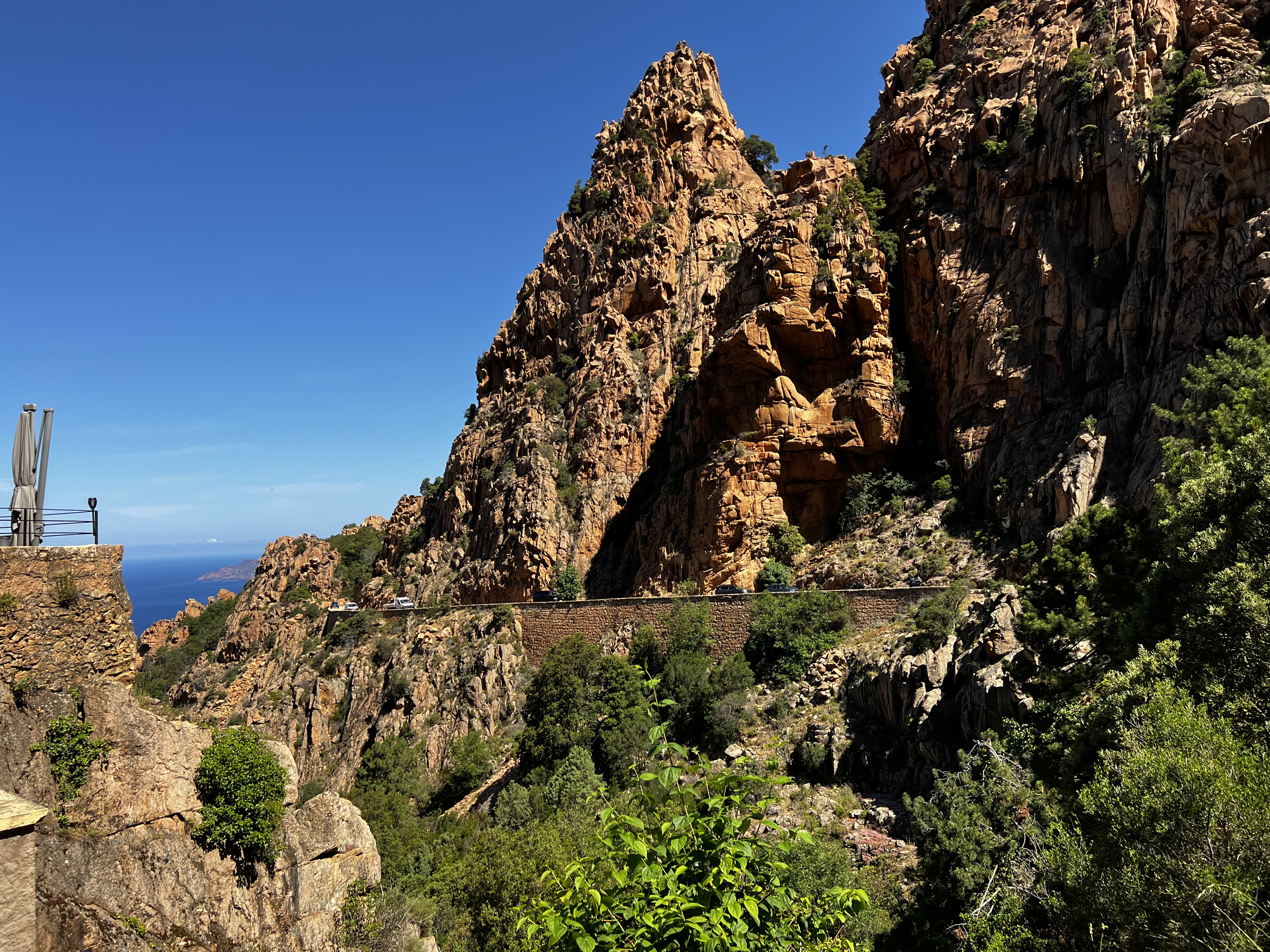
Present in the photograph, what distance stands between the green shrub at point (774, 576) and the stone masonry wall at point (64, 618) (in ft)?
83.3

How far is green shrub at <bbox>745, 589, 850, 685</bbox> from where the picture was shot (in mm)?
26703

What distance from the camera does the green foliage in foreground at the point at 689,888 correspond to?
157 inches

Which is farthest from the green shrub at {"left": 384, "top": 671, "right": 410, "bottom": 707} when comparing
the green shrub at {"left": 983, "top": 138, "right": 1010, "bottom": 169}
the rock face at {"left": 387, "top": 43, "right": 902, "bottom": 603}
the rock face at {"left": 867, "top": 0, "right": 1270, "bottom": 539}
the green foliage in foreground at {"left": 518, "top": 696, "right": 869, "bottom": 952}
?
the green shrub at {"left": 983, "top": 138, "right": 1010, "bottom": 169}

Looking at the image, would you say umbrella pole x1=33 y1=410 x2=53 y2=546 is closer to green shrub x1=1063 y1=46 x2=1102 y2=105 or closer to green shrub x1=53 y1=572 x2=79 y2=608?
green shrub x1=53 y1=572 x2=79 y2=608

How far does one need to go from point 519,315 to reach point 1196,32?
40.1m

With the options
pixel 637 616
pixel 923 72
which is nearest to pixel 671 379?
pixel 637 616

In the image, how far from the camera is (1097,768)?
945 cm

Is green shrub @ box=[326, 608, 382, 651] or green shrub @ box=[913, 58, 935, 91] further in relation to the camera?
green shrub @ box=[326, 608, 382, 651]

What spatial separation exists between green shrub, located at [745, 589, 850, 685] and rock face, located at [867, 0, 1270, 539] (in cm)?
729

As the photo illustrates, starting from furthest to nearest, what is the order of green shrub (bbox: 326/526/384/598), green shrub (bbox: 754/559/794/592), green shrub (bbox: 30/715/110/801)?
1. green shrub (bbox: 326/526/384/598)
2. green shrub (bbox: 754/559/794/592)
3. green shrub (bbox: 30/715/110/801)

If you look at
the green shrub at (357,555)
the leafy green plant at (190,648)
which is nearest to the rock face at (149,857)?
the green shrub at (357,555)

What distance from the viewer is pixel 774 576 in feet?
105

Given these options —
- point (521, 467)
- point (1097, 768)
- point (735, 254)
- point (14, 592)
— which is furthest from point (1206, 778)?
point (735, 254)

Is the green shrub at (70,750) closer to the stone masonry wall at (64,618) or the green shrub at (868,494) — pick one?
the stone masonry wall at (64,618)
